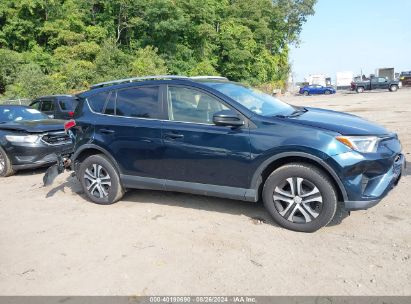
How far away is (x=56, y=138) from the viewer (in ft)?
25.8

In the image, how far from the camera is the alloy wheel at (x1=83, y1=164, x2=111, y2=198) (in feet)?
18.0

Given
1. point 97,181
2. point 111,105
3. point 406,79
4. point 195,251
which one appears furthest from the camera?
point 406,79

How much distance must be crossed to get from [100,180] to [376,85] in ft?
140

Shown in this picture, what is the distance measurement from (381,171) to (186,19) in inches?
1561

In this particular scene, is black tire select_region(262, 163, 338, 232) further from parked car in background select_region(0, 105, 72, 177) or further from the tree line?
the tree line

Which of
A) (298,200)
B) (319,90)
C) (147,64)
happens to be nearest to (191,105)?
(298,200)

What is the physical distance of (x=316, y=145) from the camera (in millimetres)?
4027

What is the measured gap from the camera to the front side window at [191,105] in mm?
4633

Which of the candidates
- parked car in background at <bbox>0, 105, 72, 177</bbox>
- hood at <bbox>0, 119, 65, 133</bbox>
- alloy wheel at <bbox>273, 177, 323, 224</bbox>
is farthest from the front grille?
alloy wheel at <bbox>273, 177, 323, 224</bbox>

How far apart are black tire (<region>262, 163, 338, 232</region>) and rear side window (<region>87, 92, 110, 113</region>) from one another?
269cm

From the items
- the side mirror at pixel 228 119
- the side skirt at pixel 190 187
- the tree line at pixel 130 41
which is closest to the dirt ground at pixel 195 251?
the side skirt at pixel 190 187

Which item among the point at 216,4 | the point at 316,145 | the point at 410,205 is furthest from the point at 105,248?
the point at 216,4

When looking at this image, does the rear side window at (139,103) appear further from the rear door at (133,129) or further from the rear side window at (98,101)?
the rear side window at (98,101)

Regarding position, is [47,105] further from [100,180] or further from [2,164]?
[100,180]
